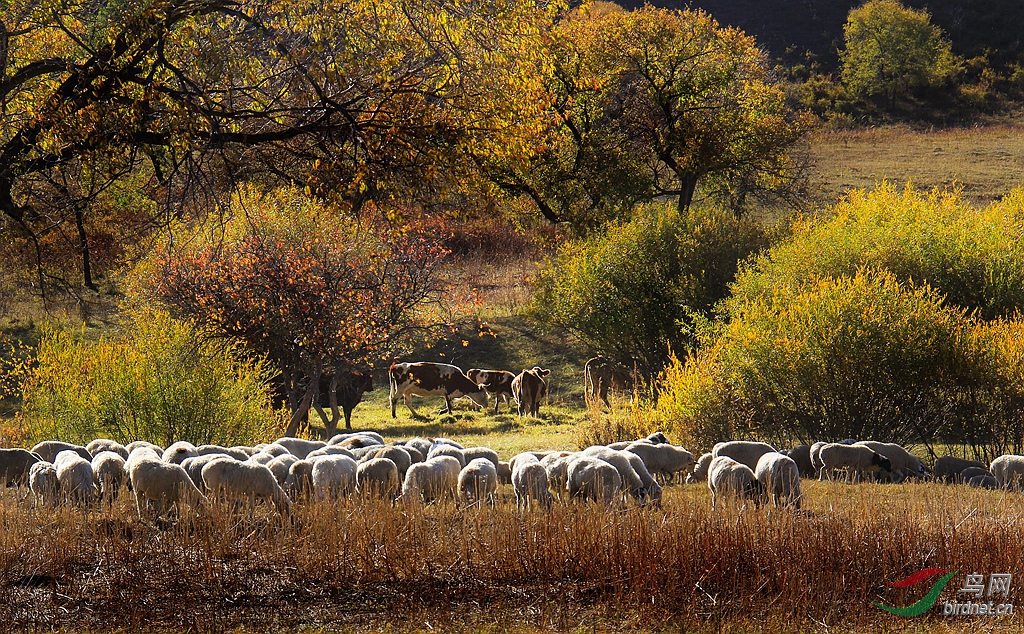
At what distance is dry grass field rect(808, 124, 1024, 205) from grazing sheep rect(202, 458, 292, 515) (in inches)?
1318

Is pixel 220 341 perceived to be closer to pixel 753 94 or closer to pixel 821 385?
pixel 821 385

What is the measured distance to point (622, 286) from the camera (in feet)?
89.5

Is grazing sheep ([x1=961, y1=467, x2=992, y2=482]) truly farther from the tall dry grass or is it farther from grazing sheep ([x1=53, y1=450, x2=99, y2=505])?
grazing sheep ([x1=53, y1=450, x2=99, y2=505])

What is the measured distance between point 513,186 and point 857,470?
71.2 feet

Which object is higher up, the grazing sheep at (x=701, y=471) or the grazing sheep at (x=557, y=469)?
the grazing sheep at (x=557, y=469)

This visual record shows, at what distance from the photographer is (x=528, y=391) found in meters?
25.2

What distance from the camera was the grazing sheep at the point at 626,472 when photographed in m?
10.3

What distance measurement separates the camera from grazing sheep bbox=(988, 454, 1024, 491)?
1238 cm

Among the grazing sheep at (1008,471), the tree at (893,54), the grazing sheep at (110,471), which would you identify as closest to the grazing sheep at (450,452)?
the grazing sheep at (110,471)

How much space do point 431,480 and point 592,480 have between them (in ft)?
5.33

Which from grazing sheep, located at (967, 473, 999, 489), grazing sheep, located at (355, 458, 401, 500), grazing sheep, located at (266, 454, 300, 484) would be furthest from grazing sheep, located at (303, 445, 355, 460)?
grazing sheep, located at (967, 473, 999, 489)

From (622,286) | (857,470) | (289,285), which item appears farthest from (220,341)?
(857,470)

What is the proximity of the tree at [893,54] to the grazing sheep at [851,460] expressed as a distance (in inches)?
2605

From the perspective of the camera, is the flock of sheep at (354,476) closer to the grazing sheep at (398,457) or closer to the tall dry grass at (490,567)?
the grazing sheep at (398,457)
